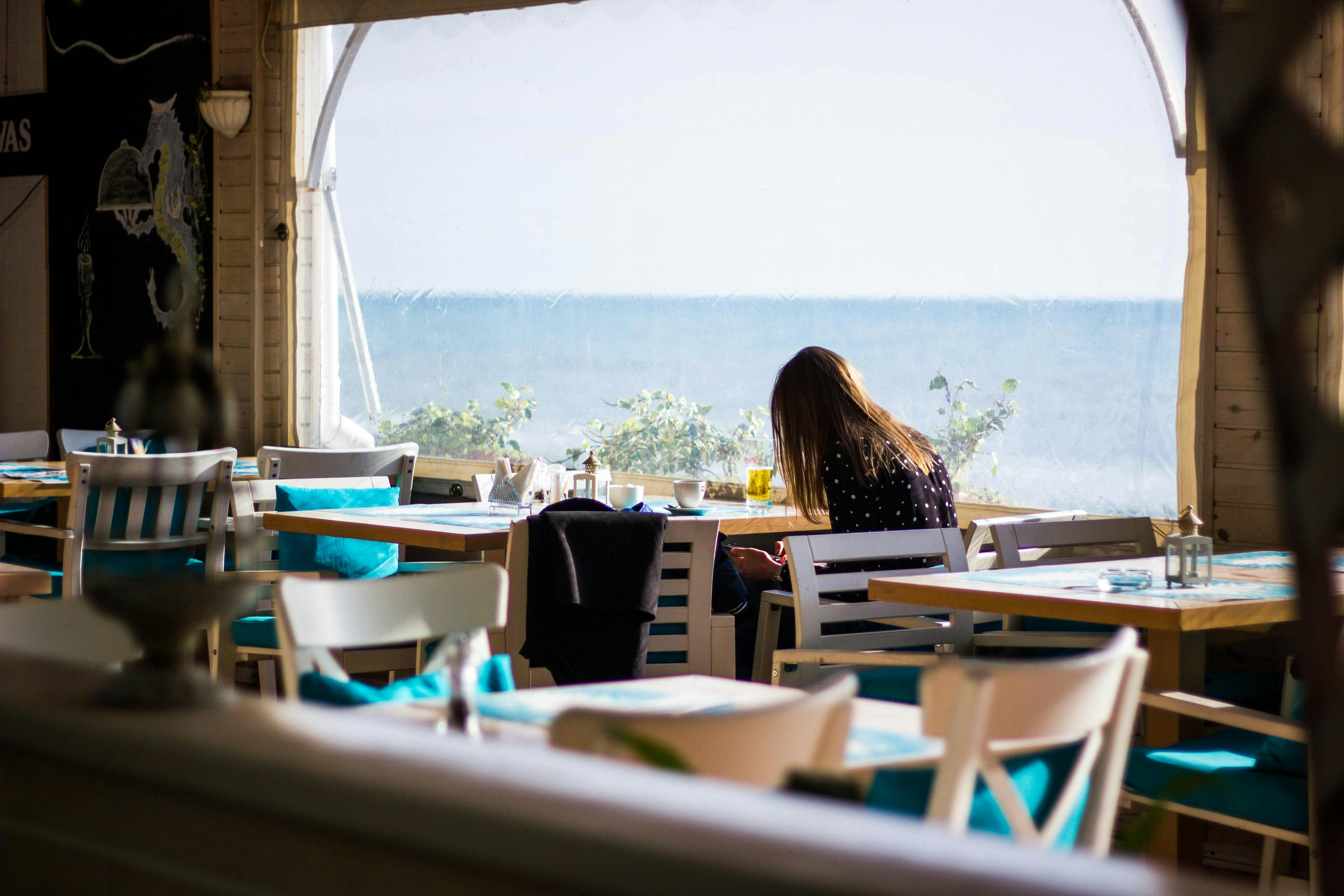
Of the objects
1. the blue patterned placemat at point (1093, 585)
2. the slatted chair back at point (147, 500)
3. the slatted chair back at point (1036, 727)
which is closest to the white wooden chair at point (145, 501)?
the slatted chair back at point (147, 500)

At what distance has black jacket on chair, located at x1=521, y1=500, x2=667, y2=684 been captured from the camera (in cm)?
343

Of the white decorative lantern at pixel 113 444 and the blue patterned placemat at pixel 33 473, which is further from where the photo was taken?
the white decorative lantern at pixel 113 444

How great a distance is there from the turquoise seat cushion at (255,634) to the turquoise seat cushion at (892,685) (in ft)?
6.12

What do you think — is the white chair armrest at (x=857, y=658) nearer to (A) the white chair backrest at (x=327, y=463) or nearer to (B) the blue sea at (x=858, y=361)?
(B) the blue sea at (x=858, y=361)

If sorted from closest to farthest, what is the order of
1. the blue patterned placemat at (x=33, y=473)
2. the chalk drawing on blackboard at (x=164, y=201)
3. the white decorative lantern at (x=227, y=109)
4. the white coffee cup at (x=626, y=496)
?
1. the white coffee cup at (x=626, y=496)
2. the blue patterned placemat at (x=33, y=473)
3. the white decorative lantern at (x=227, y=109)
4. the chalk drawing on blackboard at (x=164, y=201)

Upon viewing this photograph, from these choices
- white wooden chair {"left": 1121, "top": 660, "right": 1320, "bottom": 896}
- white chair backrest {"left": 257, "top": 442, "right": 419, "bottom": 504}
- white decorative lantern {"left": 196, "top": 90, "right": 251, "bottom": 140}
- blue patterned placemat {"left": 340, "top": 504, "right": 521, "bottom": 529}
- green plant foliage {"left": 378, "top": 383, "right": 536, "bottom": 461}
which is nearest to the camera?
white wooden chair {"left": 1121, "top": 660, "right": 1320, "bottom": 896}

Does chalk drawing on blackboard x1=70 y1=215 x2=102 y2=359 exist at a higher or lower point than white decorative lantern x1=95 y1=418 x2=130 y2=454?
higher

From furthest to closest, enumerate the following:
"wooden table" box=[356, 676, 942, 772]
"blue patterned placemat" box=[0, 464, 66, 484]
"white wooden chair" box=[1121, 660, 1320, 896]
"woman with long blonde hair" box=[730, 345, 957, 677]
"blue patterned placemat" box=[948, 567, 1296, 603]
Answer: "blue patterned placemat" box=[0, 464, 66, 484] → "woman with long blonde hair" box=[730, 345, 957, 677] → "blue patterned placemat" box=[948, 567, 1296, 603] → "white wooden chair" box=[1121, 660, 1320, 896] → "wooden table" box=[356, 676, 942, 772]

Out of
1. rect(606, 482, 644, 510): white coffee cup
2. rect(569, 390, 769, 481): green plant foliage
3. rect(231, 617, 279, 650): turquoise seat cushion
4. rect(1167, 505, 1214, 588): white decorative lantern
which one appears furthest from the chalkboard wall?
rect(1167, 505, 1214, 588): white decorative lantern

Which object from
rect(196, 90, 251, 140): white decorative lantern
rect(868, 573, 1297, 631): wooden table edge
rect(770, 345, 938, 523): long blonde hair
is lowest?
rect(868, 573, 1297, 631): wooden table edge

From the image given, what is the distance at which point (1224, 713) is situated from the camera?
2516 millimetres

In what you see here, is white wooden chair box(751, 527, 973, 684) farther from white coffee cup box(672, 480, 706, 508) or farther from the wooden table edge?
white coffee cup box(672, 480, 706, 508)

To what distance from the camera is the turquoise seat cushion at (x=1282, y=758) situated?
2508mm

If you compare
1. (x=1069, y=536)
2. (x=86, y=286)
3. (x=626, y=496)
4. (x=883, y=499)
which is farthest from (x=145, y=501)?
(x=86, y=286)
